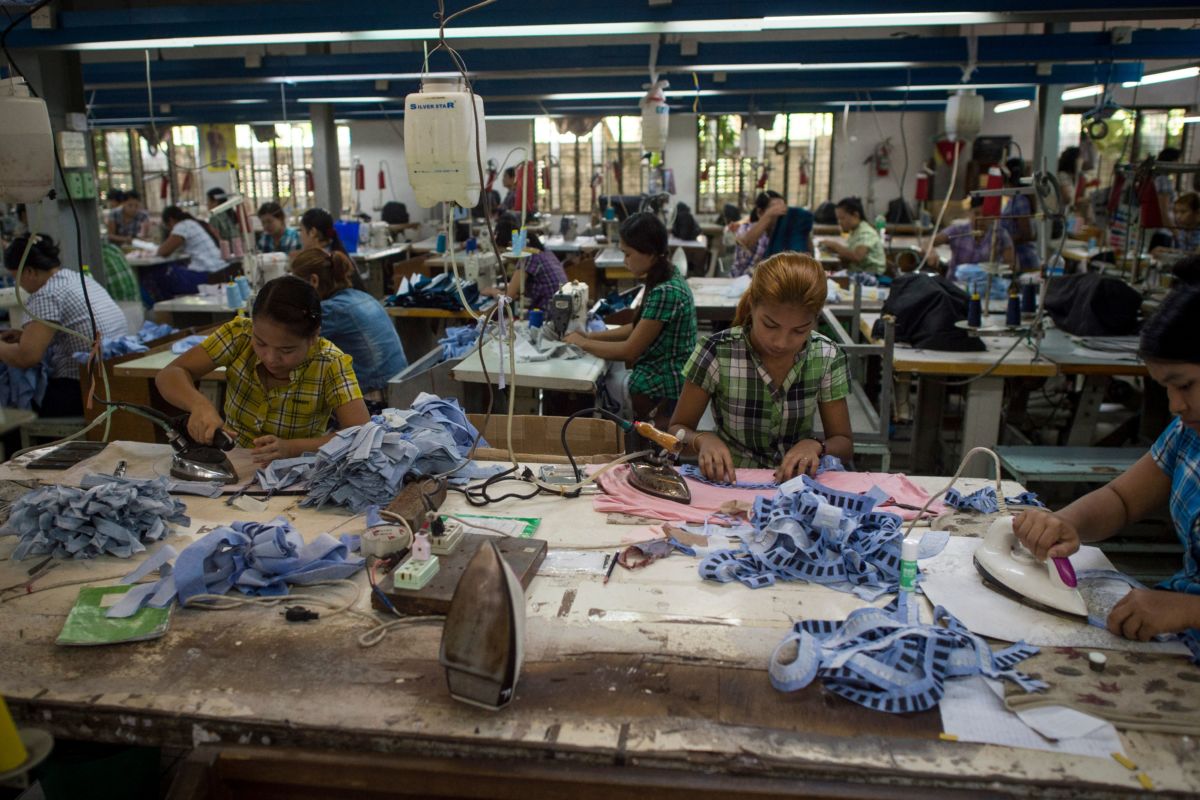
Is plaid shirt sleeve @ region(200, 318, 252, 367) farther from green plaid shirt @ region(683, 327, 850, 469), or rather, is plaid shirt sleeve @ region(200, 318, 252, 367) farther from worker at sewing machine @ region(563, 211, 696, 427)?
worker at sewing machine @ region(563, 211, 696, 427)

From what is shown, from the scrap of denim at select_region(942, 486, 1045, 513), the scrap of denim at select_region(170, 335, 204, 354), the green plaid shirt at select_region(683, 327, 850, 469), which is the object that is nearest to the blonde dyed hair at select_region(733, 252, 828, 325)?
the green plaid shirt at select_region(683, 327, 850, 469)

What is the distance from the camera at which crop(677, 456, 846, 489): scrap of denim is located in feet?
7.30

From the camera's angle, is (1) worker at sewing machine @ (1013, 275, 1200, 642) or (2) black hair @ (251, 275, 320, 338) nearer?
(1) worker at sewing machine @ (1013, 275, 1200, 642)

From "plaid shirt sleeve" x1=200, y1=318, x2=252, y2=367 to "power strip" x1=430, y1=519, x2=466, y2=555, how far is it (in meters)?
1.21

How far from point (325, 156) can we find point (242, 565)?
7860mm

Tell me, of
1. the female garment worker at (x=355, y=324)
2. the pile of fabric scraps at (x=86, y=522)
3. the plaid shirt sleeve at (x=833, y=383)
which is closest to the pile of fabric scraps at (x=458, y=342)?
the female garment worker at (x=355, y=324)

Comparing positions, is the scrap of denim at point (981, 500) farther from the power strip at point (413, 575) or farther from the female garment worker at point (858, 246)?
the female garment worker at point (858, 246)

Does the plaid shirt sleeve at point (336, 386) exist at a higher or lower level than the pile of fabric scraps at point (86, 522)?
higher

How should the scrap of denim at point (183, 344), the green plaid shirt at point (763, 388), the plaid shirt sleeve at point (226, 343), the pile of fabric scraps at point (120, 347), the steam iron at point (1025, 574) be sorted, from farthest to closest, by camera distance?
the scrap of denim at point (183, 344) < the pile of fabric scraps at point (120, 347) < the plaid shirt sleeve at point (226, 343) < the green plaid shirt at point (763, 388) < the steam iron at point (1025, 574)

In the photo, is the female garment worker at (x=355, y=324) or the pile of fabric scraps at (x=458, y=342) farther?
the pile of fabric scraps at (x=458, y=342)

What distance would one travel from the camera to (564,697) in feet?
4.32

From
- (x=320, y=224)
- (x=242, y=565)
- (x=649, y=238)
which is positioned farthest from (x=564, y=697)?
(x=320, y=224)

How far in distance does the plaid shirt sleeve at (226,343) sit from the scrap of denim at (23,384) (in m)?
1.72

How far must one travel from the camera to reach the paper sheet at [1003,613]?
1.46 metres
